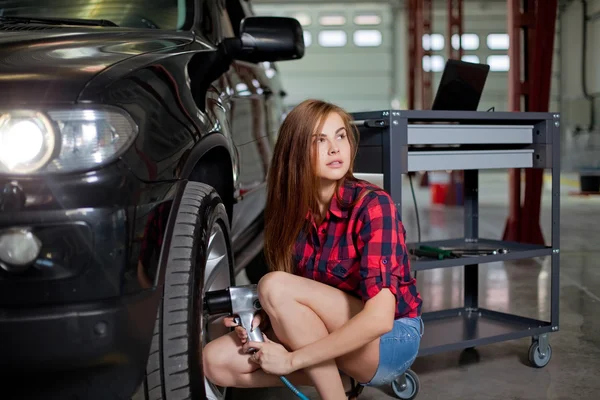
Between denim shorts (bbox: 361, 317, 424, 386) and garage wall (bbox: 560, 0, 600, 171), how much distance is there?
706 inches

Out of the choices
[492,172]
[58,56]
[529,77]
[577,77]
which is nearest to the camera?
[58,56]

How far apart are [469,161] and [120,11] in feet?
4.12

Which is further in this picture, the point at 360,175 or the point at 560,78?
the point at 560,78

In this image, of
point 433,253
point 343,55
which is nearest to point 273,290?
point 433,253

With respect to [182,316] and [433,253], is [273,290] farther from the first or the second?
[433,253]

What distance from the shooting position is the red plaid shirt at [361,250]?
1.76 m

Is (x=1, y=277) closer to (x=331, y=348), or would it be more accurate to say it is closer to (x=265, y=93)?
(x=331, y=348)

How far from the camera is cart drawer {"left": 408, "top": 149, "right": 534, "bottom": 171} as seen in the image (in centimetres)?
225

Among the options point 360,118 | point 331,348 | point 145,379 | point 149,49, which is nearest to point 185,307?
point 145,379

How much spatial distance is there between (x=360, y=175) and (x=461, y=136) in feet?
1.17

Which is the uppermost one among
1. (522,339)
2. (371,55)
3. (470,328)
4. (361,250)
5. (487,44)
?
Result: (487,44)

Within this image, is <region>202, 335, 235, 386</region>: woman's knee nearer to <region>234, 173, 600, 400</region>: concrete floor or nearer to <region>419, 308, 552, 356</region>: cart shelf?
<region>234, 173, 600, 400</region>: concrete floor

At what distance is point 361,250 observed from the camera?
6.01 ft

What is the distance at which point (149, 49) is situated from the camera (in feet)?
5.59
